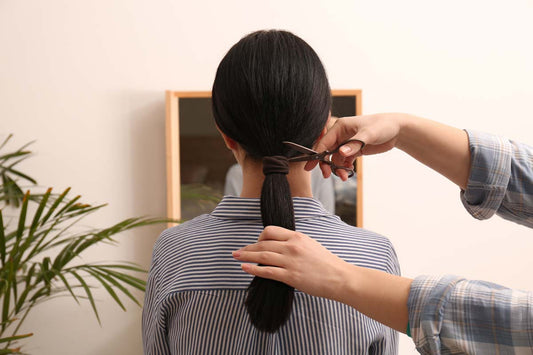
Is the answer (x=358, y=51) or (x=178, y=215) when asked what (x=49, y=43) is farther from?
(x=358, y=51)

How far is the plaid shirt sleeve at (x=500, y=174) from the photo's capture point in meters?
0.99

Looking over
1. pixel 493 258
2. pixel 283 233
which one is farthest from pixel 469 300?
pixel 493 258

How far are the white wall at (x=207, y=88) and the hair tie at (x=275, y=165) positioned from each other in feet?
4.95

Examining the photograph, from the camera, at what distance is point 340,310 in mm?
848

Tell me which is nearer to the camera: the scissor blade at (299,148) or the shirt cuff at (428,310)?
the shirt cuff at (428,310)

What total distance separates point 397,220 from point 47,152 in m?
1.56

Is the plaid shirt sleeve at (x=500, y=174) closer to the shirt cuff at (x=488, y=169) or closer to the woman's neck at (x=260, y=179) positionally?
the shirt cuff at (x=488, y=169)

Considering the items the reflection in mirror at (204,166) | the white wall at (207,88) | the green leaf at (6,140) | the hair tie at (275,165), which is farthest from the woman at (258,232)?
the green leaf at (6,140)

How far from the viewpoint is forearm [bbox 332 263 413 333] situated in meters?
0.60

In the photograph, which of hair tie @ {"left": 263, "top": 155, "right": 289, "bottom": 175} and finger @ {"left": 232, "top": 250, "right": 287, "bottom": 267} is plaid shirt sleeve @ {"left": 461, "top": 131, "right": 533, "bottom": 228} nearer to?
hair tie @ {"left": 263, "top": 155, "right": 289, "bottom": 175}

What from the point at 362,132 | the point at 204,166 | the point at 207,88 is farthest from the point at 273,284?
the point at 207,88

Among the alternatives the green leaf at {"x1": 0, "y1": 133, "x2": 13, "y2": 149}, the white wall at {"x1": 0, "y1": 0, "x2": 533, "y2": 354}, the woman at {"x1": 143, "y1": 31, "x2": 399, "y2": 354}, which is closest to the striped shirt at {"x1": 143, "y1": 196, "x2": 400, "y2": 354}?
the woman at {"x1": 143, "y1": 31, "x2": 399, "y2": 354}

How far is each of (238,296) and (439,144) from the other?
0.50 m

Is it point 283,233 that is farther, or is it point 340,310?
point 340,310
